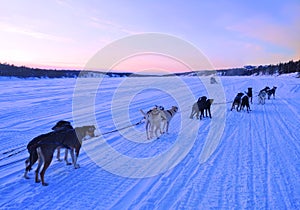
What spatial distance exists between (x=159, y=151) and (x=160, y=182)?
189cm

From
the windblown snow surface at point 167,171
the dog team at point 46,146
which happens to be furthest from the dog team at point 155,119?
the dog team at point 46,146

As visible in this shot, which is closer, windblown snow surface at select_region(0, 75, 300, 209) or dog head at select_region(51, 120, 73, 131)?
windblown snow surface at select_region(0, 75, 300, 209)

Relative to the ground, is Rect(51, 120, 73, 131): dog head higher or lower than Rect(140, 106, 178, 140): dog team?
higher

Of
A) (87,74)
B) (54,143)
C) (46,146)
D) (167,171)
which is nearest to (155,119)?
(167,171)

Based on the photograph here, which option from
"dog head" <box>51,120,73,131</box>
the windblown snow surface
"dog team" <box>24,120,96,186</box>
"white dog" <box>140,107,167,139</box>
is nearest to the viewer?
the windblown snow surface

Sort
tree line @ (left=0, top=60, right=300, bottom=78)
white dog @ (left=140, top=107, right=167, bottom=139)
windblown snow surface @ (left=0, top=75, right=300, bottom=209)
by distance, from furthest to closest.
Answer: tree line @ (left=0, top=60, right=300, bottom=78), white dog @ (left=140, top=107, right=167, bottom=139), windblown snow surface @ (left=0, top=75, right=300, bottom=209)

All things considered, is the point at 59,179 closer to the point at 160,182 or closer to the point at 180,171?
the point at 160,182

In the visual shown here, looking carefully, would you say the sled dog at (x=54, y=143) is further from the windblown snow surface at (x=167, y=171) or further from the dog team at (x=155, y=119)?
the dog team at (x=155, y=119)

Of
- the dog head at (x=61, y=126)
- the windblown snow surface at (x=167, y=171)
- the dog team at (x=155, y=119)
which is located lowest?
the windblown snow surface at (x=167, y=171)

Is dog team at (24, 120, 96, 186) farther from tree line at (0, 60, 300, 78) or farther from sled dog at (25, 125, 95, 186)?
tree line at (0, 60, 300, 78)

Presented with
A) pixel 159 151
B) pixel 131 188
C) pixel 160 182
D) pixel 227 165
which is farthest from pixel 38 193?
pixel 227 165

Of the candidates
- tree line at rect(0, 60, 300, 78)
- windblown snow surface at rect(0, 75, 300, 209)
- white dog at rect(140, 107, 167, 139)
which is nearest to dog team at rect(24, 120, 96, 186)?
windblown snow surface at rect(0, 75, 300, 209)

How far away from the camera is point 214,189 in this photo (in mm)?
4352

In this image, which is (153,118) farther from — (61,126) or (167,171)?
(61,126)
